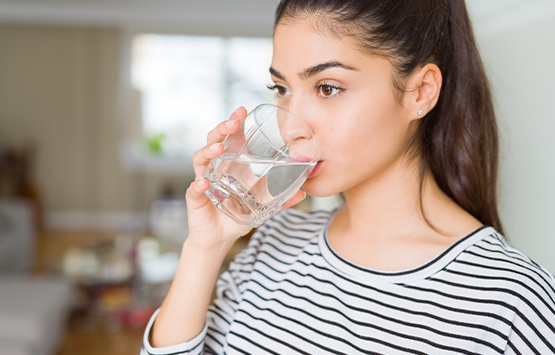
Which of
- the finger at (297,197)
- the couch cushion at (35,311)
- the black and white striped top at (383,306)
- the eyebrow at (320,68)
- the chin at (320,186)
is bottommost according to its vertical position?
the couch cushion at (35,311)

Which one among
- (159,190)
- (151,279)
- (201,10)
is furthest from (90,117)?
(151,279)

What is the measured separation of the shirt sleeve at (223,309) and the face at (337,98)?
31 cm

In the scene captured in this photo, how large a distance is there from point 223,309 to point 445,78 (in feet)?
2.15

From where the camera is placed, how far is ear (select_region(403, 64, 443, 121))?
2.80ft

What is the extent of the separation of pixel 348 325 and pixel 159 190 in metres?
6.01

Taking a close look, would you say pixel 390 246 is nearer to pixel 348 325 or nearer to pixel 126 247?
pixel 348 325

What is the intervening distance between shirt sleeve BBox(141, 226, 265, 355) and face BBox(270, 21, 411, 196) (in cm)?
31

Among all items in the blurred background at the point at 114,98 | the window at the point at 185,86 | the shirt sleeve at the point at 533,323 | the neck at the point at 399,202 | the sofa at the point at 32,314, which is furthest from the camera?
the window at the point at 185,86

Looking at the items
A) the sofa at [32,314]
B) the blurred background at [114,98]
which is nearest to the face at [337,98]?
the sofa at [32,314]

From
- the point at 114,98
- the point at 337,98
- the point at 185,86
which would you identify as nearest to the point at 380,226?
the point at 337,98

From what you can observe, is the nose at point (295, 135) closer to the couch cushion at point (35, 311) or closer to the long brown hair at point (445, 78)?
the long brown hair at point (445, 78)

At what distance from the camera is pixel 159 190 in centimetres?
659

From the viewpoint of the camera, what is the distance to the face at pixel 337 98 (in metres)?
0.79

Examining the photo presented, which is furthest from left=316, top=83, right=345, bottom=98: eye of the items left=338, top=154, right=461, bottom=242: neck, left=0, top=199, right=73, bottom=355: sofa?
left=0, top=199, right=73, bottom=355: sofa
